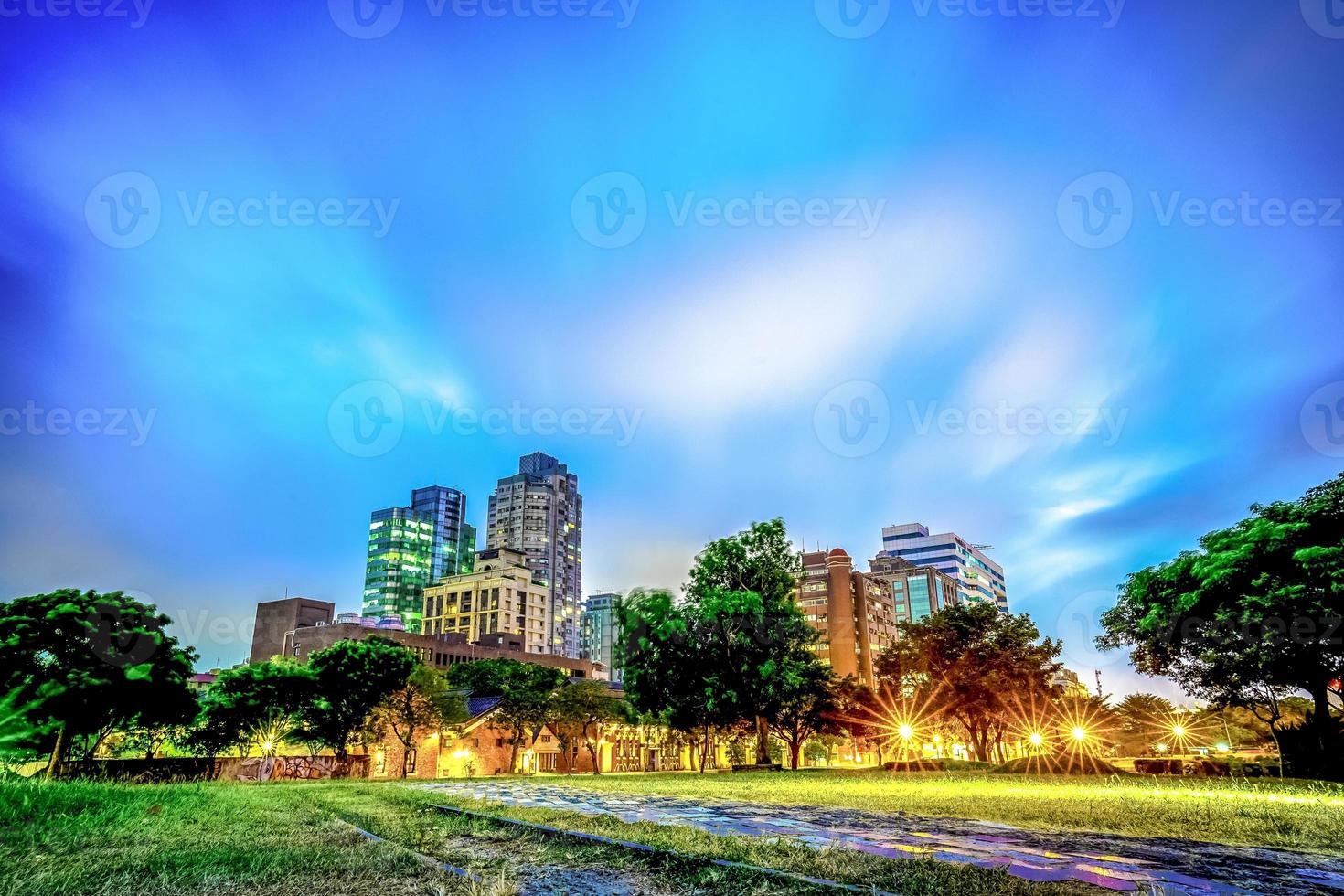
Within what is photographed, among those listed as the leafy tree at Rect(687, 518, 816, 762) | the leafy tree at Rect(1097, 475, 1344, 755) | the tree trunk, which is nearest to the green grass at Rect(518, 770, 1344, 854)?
the leafy tree at Rect(1097, 475, 1344, 755)

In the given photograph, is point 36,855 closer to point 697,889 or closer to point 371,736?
point 697,889

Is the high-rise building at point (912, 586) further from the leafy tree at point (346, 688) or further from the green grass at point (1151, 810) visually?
the green grass at point (1151, 810)

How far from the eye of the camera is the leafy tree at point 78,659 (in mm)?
21359

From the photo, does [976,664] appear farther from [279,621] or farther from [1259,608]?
[279,621]

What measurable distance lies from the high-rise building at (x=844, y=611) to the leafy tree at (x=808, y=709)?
88.0m

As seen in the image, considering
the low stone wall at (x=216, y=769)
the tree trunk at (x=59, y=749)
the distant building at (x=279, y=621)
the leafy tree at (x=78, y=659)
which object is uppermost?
the distant building at (x=279, y=621)

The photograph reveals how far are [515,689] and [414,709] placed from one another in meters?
13.5

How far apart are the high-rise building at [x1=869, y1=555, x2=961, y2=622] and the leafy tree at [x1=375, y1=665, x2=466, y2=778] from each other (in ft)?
459

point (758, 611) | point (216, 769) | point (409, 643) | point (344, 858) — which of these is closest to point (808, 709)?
point (758, 611)

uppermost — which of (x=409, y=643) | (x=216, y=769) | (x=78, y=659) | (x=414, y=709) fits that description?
(x=409, y=643)

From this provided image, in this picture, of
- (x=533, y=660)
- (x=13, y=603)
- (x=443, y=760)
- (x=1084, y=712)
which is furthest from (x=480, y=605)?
(x=13, y=603)

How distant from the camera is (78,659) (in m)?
22.0

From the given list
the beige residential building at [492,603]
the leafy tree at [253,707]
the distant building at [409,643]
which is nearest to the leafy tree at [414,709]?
the leafy tree at [253,707]

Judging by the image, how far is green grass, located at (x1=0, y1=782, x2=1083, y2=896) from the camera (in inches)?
239
